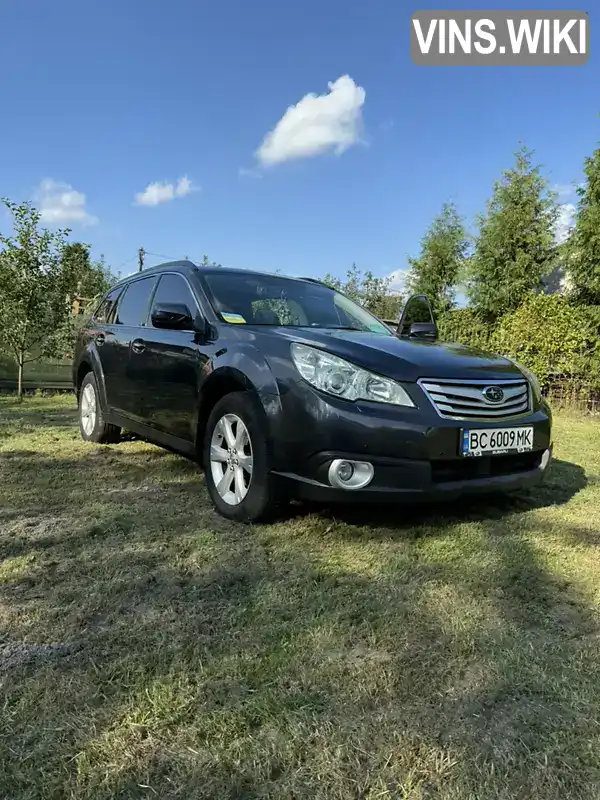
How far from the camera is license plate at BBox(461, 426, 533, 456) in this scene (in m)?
2.96

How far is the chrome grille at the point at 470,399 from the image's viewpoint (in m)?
2.96

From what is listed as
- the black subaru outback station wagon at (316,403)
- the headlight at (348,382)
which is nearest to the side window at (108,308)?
the black subaru outback station wagon at (316,403)

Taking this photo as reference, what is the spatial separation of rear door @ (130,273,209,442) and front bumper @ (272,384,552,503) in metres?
0.94

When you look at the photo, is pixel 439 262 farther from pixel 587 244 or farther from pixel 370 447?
pixel 370 447

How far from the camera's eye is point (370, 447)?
2811mm

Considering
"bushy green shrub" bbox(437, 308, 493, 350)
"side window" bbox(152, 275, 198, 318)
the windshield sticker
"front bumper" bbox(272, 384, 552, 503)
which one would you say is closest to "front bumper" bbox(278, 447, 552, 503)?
"front bumper" bbox(272, 384, 552, 503)

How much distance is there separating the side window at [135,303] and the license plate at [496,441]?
2750 mm

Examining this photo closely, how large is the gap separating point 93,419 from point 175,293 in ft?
6.30

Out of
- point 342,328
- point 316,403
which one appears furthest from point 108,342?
point 316,403

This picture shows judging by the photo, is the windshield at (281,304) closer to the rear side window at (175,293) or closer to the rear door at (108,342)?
the rear side window at (175,293)

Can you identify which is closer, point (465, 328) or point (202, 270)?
point (202, 270)

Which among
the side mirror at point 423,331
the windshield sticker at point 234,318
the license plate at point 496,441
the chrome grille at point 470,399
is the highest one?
the windshield sticker at point 234,318

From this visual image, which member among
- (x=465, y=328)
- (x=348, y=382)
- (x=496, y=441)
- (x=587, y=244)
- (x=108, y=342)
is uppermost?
(x=587, y=244)

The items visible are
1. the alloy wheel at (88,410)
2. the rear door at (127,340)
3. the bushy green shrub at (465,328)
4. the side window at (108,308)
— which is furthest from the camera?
the bushy green shrub at (465,328)
